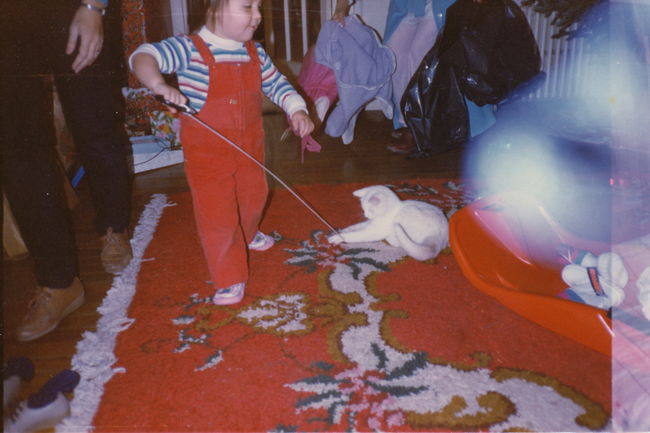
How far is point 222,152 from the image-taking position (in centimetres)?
106

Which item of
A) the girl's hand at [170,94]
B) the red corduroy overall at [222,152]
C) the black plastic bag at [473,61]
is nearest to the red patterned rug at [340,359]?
the red corduroy overall at [222,152]

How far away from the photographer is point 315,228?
4.88 ft

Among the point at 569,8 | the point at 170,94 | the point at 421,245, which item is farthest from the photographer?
the point at 569,8

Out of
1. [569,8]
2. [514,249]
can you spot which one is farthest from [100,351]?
[569,8]

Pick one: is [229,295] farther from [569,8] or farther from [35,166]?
[569,8]

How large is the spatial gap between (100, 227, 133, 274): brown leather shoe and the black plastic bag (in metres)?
1.27

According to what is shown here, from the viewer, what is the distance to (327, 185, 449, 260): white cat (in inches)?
48.8

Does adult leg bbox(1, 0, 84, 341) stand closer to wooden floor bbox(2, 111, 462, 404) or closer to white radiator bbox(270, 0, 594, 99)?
wooden floor bbox(2, 111, 462, 404)

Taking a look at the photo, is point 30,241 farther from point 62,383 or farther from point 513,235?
point 513,235

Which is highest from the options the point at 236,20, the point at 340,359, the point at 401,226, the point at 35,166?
the point at 236,20

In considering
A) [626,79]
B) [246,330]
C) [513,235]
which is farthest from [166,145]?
[626,79]

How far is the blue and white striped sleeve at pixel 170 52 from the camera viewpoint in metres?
0.97

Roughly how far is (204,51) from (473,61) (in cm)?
119

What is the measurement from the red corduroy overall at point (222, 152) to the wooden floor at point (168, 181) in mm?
308
